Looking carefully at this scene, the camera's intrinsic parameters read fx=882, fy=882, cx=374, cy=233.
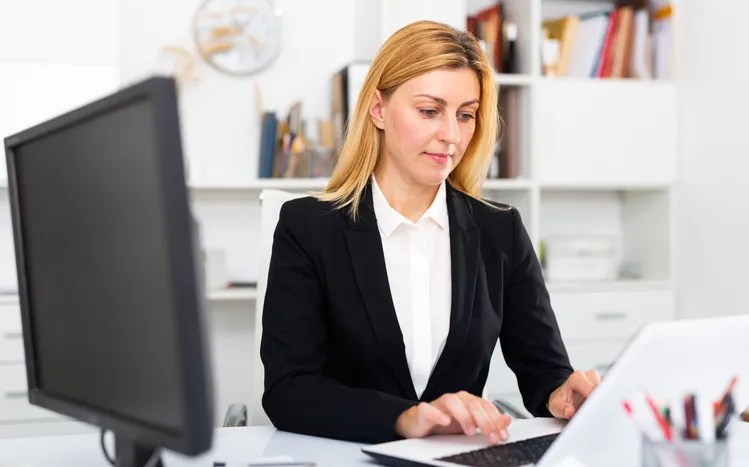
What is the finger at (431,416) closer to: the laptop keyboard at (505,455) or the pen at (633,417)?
the laptop keyboard at (505,455)

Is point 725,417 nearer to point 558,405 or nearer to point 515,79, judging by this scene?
point 558,405

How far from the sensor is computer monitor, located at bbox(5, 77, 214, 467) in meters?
0.75

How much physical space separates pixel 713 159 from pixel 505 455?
2515mm

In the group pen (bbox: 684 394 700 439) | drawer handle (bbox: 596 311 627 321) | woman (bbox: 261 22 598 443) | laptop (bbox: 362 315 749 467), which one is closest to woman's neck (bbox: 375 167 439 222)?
woman (bbox: 261 22 598 443)

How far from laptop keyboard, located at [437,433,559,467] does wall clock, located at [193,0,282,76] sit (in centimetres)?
245

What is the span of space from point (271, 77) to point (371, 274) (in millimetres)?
1962

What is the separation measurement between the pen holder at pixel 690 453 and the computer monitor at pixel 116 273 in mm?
434

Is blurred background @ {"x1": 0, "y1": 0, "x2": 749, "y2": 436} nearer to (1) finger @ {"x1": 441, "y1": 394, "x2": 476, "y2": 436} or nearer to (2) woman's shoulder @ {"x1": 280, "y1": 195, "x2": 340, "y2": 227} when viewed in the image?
(2) woman's shoulder @ {"x1": 280, "y1": 195, "x2": 340, "y2": 227}

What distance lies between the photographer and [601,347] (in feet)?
11.1

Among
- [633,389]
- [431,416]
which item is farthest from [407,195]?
[633,389]

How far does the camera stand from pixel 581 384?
1414 mm

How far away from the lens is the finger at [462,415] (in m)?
1.18

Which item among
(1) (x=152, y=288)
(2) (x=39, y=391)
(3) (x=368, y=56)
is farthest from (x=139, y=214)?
(3) (x=368, y=56)

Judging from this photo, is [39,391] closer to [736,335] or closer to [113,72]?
[736,335]
